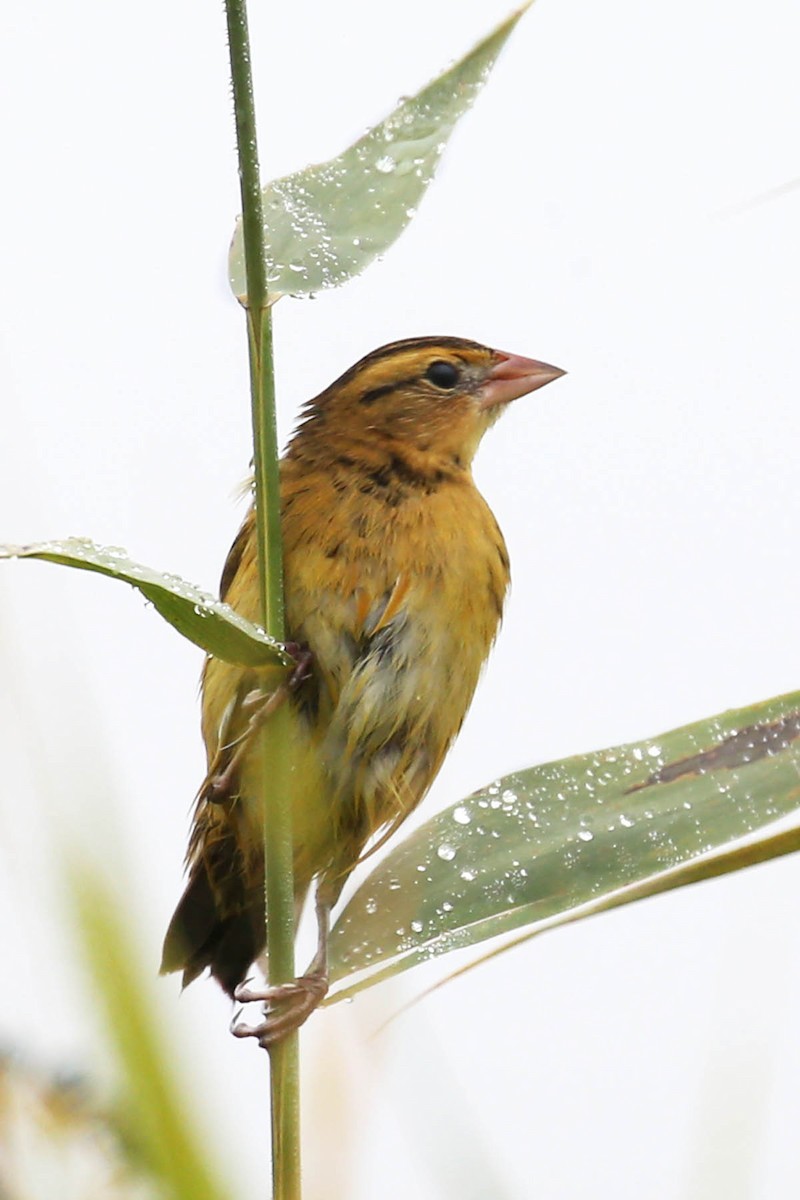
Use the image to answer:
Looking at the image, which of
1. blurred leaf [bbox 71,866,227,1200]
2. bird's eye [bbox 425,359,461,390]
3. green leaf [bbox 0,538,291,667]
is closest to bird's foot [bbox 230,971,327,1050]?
green leaf [bbox 0,538,291,667]

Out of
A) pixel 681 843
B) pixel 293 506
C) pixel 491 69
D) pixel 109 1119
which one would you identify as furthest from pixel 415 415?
pixel 109 1119

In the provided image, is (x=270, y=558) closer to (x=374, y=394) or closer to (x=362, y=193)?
(x=362, y=193)

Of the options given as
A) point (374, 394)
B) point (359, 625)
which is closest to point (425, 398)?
point (374, 394)

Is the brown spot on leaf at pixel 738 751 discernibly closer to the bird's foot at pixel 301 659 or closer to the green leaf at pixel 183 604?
the green leaf at pixel 183 604

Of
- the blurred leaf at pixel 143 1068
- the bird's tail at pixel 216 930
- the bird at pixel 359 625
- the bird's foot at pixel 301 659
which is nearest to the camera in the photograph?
the blurred leaf at pixel 143 1068

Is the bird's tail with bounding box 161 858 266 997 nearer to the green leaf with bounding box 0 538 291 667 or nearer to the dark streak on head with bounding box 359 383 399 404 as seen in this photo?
the dark streak on head with bounding box 359 383 399 404

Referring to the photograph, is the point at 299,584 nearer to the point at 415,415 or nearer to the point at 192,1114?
the point at 415,415

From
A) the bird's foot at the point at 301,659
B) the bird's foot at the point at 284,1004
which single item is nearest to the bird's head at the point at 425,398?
the bird's foot at the point at 301,659

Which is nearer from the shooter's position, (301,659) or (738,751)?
(738,751)
